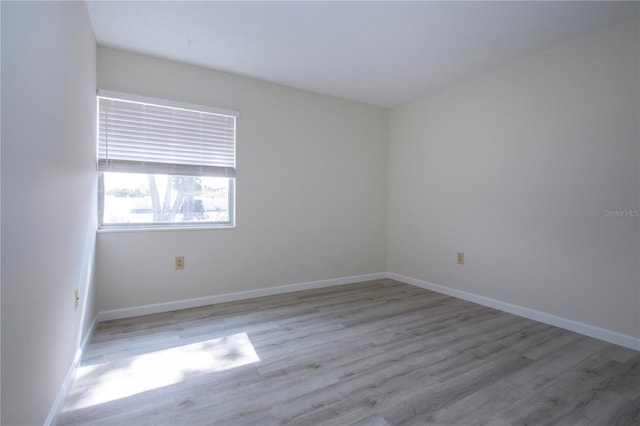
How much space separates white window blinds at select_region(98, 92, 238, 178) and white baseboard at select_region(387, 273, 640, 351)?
2.66 m

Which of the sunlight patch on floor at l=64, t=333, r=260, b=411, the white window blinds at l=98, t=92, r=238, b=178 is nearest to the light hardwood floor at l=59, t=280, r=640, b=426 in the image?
the sunlight patch on floor at l=64, t=333, r=260, b=411

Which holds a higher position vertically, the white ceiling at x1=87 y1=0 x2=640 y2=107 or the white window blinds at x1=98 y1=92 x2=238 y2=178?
the white ceiling at x1=87 y1=0 x2=640 y2=107

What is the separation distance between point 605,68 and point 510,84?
0.68 m

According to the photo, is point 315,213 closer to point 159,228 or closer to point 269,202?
point 269,202

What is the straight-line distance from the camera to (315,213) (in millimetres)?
3648

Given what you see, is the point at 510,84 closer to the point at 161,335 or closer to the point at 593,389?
the point at 593,389

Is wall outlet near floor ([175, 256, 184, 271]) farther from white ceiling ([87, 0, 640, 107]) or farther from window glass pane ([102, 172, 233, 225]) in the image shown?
white ceiling ([87, 0, 640, 107])

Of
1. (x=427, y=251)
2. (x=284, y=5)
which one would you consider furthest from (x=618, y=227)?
(x=284, y=5)

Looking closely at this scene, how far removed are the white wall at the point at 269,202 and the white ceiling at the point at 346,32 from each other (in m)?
0.24

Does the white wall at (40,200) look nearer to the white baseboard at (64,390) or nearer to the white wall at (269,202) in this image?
the white baseboard at (64,390)

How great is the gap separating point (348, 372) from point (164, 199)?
87.5 inches

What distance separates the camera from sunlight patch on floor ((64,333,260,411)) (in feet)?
5.30

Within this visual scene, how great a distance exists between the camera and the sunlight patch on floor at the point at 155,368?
1614 mm

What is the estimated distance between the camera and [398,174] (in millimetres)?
4062
